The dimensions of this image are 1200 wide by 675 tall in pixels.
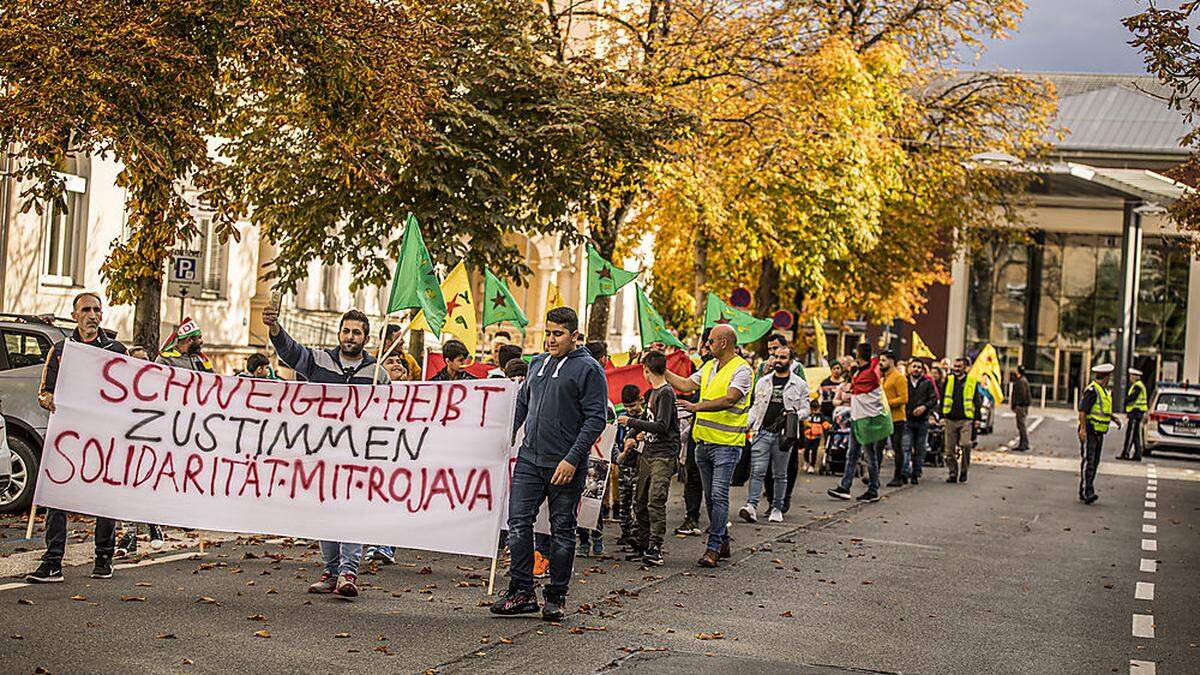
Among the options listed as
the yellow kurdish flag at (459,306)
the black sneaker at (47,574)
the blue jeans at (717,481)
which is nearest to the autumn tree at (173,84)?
the yellow kurdish flag at (459,306)

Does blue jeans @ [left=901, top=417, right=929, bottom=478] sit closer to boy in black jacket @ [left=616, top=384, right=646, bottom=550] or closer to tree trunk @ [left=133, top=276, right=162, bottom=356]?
boy in black jacket @ [left=616, top=384, right=646, bottom=550]

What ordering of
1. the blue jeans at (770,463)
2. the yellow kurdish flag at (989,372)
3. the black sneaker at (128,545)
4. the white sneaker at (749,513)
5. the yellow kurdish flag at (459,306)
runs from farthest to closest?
1. the yellow kurdish flag at (989,372)
2. the yellow kurdish flag at (459,306)
3. the white sneaker at (749,513)
4. the blue jeans at (770,463)
5. the black sneaker at (128,545)

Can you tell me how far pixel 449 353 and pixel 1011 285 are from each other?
67146 millimetres

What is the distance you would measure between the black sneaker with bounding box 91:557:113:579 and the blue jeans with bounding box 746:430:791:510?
24.5ft

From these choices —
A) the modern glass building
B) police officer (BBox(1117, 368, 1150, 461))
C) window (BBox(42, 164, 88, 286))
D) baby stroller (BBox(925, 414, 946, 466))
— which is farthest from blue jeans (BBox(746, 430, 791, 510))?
the modern glass building

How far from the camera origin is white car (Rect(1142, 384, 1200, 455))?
Answer: 3741 centimetres

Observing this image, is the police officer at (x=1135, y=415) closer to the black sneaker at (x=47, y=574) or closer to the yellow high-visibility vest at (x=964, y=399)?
the yellow high-visibility vest at (x=964, y=399)

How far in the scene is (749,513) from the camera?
1670cm

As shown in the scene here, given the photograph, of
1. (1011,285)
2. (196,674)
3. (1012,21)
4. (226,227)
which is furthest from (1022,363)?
(196,674)

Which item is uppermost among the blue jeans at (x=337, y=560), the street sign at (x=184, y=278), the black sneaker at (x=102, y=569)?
the street sign at (x=184, y=278)

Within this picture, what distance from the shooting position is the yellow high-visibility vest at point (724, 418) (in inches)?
515

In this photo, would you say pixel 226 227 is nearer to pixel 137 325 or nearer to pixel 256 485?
pixel 137 325

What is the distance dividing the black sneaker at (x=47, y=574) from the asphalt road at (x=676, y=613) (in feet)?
0.55

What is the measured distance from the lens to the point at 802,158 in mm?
30000
